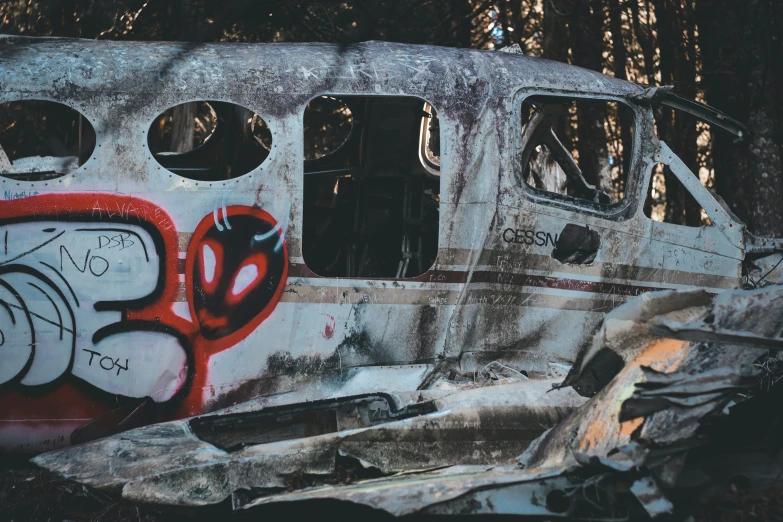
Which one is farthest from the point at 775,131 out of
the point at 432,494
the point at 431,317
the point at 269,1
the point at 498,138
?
the point at 432,494

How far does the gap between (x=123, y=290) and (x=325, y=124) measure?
9.51 m

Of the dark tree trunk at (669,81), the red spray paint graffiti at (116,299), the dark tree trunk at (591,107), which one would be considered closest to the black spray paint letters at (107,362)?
the red spray paint graffiti at (116,299)

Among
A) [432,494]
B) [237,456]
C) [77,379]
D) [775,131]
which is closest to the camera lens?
[432,494]

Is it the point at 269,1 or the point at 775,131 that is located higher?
the point at 269,1

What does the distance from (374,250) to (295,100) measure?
176 centimetres

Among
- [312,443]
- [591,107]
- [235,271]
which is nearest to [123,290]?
[235,271]

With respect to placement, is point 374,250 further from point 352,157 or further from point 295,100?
point 295,100

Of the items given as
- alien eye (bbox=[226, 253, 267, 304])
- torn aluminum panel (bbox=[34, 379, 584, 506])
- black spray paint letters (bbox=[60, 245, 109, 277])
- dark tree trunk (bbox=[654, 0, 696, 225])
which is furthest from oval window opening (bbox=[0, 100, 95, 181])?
dark tree trunk (bbox=[654, 0, 696, 225])

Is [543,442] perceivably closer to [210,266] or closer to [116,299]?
[210,266]

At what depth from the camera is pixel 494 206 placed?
5723 mm

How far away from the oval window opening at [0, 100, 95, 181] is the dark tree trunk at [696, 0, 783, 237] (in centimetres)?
698

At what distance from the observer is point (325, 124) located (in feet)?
47.5

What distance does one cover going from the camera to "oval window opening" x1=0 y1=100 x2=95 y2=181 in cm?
572

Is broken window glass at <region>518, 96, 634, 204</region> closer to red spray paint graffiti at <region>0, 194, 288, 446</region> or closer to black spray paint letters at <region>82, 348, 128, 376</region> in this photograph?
red spray paint graffiti at <region>0, 194, 288, 446</region>
